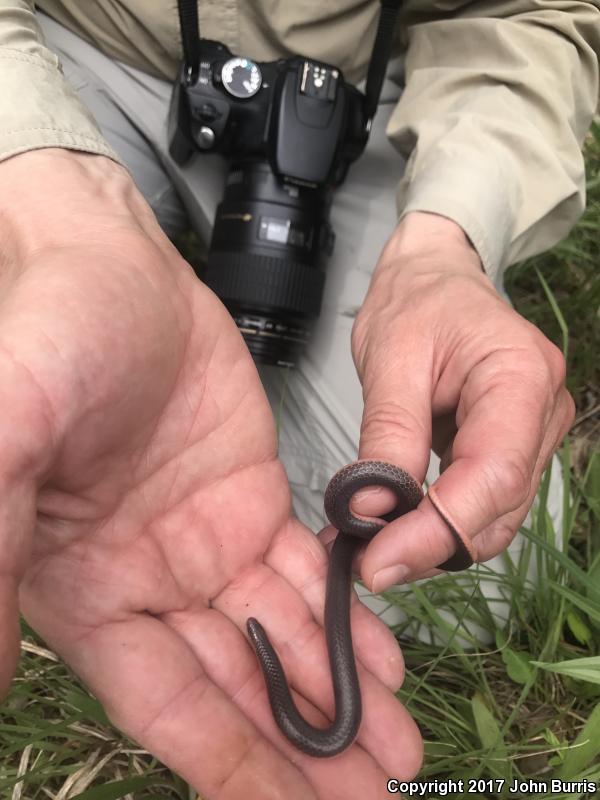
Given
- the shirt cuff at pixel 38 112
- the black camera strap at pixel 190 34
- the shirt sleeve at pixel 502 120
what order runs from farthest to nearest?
the shirt sleeve at pixel 502 120, the black camera strap at pixel 190 34, the shirt cuff at pixel 38 112

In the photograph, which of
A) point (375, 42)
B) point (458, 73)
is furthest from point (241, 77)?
point (458, 73)

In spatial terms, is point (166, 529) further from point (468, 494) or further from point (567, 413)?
point (567, 413)

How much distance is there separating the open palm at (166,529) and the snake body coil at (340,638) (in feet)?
0.18

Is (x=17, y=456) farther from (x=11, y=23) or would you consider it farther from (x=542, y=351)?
(x=11, y=23)

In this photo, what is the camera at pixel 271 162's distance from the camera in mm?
2443

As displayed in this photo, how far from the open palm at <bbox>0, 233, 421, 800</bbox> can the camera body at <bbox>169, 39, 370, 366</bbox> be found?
1.87ft


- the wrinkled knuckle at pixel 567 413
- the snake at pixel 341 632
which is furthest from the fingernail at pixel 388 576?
the wrinkled knuckle at pixel 567 413

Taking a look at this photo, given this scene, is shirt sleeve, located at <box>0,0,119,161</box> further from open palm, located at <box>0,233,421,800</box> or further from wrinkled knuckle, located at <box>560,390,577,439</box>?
wrinkled knuckle, located at <box>560,390,577,439</box>

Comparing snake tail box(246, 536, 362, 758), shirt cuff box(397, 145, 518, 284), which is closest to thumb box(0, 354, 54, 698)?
snake tail box(246, 536, 362, 758)

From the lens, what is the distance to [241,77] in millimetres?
2445

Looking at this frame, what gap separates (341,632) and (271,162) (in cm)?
159

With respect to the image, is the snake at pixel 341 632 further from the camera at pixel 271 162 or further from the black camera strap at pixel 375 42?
the black camera strap at pixel 375 42

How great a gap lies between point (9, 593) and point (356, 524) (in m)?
0.89

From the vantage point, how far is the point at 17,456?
1.24 m
